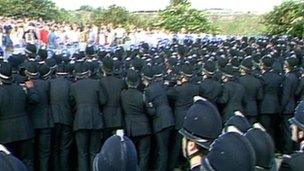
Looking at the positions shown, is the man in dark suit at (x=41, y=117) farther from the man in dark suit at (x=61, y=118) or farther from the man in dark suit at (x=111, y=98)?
the man in dark suit at (x=111, y=98)

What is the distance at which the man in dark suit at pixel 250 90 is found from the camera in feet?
33.5

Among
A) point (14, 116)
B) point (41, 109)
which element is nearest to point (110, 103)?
point (41, 109)

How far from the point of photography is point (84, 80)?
8500mm

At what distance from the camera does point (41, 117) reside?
335 inches

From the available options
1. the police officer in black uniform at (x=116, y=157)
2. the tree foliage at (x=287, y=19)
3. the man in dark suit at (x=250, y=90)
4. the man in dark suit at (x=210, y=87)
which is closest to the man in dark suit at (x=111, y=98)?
the man in dark suit at (x=210, y=87)

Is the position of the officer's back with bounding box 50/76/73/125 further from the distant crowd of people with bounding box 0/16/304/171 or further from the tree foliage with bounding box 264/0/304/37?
the tree foliage with bounding box 264/0/304/37

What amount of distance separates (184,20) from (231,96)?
34685 millimetres

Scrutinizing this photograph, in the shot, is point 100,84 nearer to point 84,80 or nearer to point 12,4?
point 84,80

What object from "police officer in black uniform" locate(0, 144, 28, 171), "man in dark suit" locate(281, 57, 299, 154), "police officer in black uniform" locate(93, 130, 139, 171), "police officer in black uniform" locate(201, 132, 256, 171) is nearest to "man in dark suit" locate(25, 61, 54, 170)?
"man in dark suit" locate(281, 57, 299, 154)

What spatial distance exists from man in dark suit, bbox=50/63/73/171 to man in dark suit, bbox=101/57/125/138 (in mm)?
537

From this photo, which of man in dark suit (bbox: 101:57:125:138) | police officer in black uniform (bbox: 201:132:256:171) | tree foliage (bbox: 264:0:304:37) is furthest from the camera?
tree foliage (bbox: 264:0:304:37)

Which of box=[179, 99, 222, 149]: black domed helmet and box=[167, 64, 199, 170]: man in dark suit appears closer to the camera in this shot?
box=[179, 99, 222, 149]: black domed helmet

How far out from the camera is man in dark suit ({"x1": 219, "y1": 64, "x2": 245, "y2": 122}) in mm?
9664

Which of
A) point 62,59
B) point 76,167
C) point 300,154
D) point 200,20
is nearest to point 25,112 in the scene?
point 76,167
